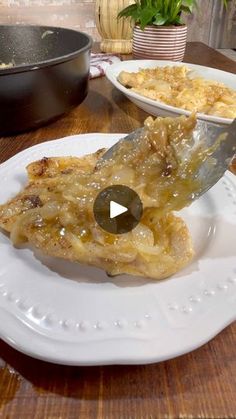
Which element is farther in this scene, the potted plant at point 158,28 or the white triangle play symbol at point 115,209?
the potted plant at point 158,28

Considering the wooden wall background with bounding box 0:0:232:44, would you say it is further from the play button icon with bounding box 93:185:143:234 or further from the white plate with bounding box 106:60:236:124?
the play button icon with bounding box 93:185:143:234

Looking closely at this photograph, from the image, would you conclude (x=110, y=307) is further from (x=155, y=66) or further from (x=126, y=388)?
(x=155, y=66)

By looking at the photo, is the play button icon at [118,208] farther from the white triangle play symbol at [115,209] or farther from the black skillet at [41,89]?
the black skillet at [41,89]

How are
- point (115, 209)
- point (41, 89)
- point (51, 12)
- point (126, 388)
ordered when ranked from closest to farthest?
point (126, 388) < point (115, 209) < point (41, 89) < point (51, 12)

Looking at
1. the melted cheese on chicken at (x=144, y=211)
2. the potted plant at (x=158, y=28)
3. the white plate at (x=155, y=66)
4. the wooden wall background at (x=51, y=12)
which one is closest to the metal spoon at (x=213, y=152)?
the melted cheese on chicken at (x=144, y=211)

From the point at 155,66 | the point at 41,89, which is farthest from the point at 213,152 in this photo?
the point at 155,66
